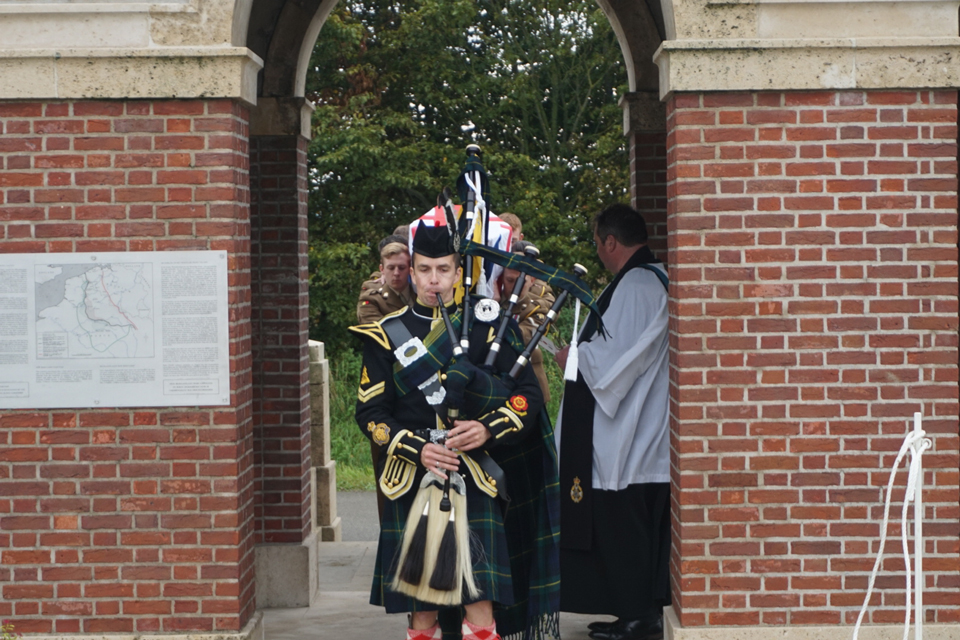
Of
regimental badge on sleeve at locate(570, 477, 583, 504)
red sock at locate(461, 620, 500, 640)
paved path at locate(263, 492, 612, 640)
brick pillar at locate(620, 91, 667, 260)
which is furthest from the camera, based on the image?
brick pillar at locate(620, 91, 667, 260)

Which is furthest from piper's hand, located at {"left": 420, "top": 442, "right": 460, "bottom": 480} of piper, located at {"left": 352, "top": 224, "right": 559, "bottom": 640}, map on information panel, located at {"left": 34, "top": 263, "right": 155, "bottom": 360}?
map on information panel, located at {"left": 34, "top": 263, "right": 155, "bottom": 360}

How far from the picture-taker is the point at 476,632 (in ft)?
15.8

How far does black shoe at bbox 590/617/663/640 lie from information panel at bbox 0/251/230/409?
2.37 meters

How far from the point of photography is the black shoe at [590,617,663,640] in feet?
20.2

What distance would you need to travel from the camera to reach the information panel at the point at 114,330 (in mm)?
5211

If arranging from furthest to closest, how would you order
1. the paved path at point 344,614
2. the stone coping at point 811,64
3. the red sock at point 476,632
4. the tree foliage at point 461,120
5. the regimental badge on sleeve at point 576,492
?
the tree foliage at point 461,120, the paved path at point 344,614, the regimental badge on sleeve at point 576,492, the stone coping at point 811,64, the red sock at point 476,632

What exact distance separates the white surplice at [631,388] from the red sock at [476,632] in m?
1.37

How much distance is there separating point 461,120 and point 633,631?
1328 cm

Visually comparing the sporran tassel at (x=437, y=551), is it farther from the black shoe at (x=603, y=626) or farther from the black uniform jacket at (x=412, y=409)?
the black shoe at (x=603, y=626)

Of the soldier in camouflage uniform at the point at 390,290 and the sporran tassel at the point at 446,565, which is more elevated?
the soldier in camouflage uniform at the point at 390,290

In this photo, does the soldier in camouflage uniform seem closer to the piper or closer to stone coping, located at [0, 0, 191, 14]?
the piper

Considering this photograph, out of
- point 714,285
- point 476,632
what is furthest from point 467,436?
point 714,285

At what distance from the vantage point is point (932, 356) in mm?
5082

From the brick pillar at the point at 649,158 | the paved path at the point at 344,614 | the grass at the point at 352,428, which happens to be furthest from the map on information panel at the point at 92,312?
the grass at the point at 352,428
